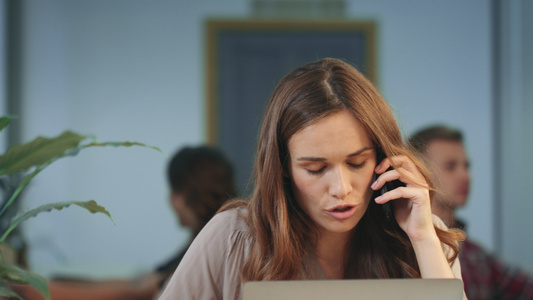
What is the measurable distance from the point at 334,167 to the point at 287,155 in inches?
4.4

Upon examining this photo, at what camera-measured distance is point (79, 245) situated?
4238 millimetres

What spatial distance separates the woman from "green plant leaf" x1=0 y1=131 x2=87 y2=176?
37 centimetres

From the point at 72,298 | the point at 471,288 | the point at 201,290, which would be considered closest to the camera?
the point at 201,290

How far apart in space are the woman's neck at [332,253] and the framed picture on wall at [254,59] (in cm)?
306

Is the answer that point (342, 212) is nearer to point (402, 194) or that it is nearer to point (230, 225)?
point (402, 194)

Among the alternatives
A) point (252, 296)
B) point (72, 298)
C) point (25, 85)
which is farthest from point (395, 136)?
point (25, 85)

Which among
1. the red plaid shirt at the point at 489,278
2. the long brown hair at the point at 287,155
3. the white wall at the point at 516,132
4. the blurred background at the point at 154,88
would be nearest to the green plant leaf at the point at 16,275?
the long brown hair at the point at 287,155

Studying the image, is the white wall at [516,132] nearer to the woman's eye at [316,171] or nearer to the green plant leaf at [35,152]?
the woman's eye at [316,171]

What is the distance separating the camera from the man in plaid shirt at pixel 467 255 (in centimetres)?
211

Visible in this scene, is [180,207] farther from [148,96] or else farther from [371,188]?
[148,96]

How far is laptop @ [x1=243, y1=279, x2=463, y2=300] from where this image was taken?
79 centimetres

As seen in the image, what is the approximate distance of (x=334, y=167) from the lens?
1.10 meters

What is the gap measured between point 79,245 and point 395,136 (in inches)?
139

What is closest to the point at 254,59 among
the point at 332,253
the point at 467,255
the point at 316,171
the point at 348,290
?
the point at 467,255
